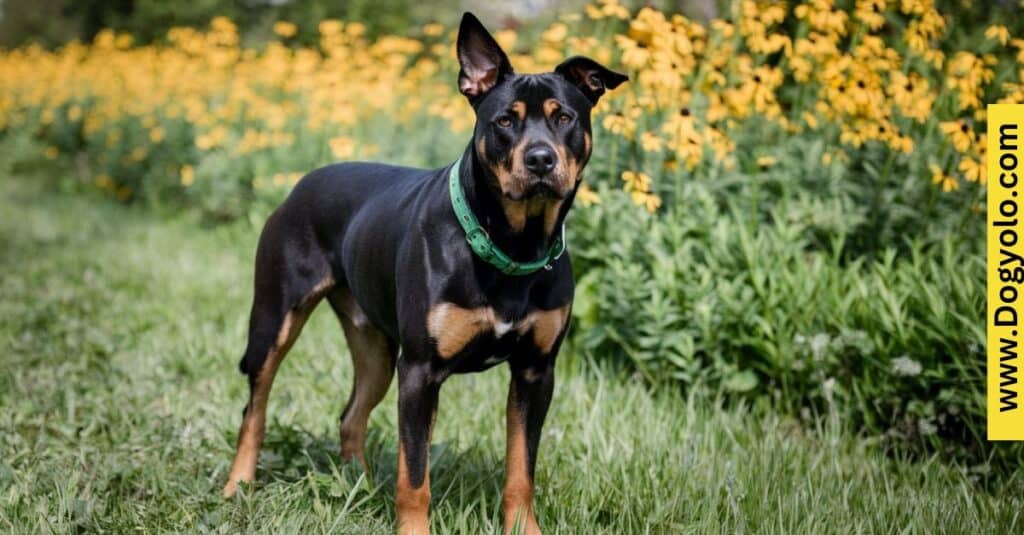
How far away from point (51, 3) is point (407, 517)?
2751 centimetres

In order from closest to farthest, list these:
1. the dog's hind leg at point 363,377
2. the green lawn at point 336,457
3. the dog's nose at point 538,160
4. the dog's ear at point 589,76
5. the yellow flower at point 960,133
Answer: the dog's nose at point 538,160 < the dog's ear at point 589,76 < the green lawn at point 336,457 < the dog's hind leg at point 363,377 < the yellow flower at point 960,133

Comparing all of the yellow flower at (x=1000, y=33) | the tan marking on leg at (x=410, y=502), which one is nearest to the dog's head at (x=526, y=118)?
the tan marking on leg at (x=410, y=502)

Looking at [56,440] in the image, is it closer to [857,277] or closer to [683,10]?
[857,277]

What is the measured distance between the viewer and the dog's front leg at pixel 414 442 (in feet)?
9.86

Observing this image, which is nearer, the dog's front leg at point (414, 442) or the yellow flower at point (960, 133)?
the dog's front leg at point (414, 442)

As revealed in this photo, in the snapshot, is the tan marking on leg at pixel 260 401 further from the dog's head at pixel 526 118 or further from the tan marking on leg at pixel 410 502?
the dog's head at pixel 526 118

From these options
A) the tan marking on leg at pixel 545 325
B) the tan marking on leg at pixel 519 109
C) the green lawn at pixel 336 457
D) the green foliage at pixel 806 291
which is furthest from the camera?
the green foliage at pixel 806 291

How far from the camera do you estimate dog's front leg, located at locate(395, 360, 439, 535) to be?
3006mm

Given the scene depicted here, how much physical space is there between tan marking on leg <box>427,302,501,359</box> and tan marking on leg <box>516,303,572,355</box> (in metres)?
0.11

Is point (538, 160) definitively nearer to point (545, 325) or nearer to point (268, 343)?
point (545, 325)

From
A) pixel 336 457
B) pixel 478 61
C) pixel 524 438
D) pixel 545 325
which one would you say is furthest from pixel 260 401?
pixel 478 61

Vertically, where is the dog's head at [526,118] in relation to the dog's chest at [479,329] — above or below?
above

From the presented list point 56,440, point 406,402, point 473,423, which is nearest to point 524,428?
point 406,402

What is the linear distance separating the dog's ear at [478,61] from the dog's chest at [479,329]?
0.71 metres
